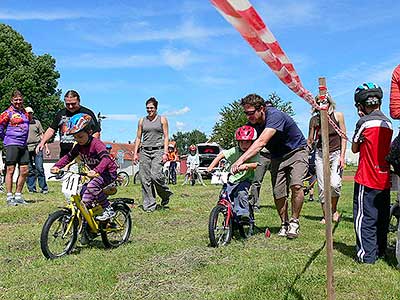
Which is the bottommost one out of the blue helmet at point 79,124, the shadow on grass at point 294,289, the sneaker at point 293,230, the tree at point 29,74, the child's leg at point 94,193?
the shadow on grass at point 294,289

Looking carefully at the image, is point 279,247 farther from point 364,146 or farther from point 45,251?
point 45,251

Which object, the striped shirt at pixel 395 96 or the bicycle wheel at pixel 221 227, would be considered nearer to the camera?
the striped shirt at pixel 395 96

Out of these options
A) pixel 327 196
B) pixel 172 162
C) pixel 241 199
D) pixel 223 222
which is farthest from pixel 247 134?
pixel 172 162

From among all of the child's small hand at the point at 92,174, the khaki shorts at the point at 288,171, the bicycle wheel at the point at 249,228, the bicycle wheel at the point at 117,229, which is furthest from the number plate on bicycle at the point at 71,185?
the khaki shorts at the point at 288,171

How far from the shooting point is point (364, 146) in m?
5.17

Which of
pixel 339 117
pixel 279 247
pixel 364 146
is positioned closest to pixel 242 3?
pixel 364 146

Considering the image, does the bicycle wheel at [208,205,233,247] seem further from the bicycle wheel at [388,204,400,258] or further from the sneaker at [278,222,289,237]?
the bicycle wheel at [388,204,400,258]

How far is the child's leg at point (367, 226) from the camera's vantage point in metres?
5.09

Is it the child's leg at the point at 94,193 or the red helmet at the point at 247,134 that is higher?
the red helmet at the point at 247,134

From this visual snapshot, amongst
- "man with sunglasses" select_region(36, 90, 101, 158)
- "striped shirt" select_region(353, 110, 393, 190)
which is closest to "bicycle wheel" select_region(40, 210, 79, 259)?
"man with sunglasses" select_region(36, 90, 101, 158)

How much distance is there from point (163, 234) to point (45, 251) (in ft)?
6.75

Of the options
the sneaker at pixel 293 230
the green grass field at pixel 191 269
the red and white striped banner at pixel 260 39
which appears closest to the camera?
the red and white striped banner at pixel 260 39

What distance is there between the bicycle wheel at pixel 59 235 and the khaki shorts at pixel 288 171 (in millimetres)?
2751

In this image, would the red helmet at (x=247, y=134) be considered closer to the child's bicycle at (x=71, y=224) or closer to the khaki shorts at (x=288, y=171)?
the khaki shorts at (x=288, y=171)
